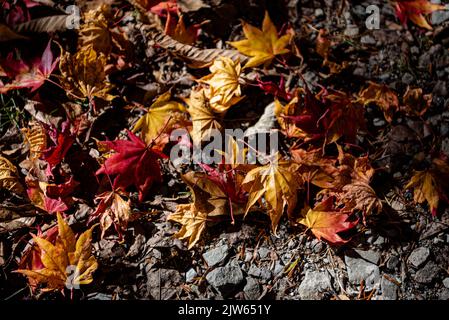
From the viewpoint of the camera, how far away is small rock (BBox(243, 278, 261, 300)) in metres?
1.51

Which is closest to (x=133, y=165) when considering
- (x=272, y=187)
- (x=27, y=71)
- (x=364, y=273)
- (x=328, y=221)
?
(x=272, y=187)

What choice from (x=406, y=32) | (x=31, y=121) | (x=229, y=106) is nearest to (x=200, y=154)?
(x=229, y=106)

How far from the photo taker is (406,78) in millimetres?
1835

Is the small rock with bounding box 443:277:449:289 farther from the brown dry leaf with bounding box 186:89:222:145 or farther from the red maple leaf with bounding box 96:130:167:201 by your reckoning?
the red maple leaf with bounding box 96:130:167:201

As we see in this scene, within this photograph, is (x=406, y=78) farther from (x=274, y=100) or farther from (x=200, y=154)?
(x=200, y=154)

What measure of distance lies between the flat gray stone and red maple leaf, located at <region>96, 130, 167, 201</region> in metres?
0.76

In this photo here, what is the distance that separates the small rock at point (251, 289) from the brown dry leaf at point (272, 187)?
0.68 ft

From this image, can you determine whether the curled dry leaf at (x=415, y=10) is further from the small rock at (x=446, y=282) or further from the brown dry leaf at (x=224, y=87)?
the small rock at (x=446, y=282)

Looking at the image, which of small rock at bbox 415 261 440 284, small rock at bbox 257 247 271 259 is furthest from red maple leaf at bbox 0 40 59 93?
small rock at bbox 415 261 440 284

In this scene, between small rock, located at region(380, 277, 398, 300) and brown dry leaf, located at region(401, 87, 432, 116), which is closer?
small rock, located at region(380, 277, 398, 300)

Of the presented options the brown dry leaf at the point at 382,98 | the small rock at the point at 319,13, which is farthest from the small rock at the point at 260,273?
the small rock at the point at 319,13

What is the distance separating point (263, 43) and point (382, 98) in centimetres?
53

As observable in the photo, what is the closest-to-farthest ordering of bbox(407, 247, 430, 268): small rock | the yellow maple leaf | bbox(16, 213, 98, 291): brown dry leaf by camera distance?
bbox(16, 213, 98, 291): brown dry leaf
bbox(407, 247, 430, 268): small rock
the yellow maple leaf

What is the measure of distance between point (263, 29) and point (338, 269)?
3.22ft
